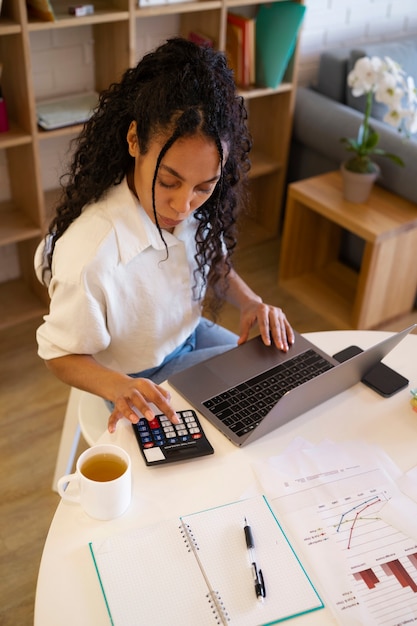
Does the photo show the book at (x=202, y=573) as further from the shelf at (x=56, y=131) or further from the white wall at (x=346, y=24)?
the white wall at (x=346, y=24)

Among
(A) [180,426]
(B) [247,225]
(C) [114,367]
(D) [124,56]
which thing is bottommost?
(B) [247,225]

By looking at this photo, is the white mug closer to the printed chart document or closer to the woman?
the woman

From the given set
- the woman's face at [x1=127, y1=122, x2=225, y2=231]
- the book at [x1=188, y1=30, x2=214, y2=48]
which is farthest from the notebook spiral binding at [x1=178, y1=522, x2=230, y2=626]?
the book at [x1=188, y1=30, x2=214, y2=48]

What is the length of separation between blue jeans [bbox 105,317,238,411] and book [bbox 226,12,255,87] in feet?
4.71

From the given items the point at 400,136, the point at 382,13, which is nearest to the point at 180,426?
A: the point at 400,136

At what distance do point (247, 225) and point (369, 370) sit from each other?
80.1 inches

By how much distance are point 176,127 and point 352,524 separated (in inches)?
27.5

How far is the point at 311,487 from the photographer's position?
1091 millimetres

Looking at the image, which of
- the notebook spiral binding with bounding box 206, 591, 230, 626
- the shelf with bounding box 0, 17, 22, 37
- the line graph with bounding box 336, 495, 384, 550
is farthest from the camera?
the shelf with bounding box 0, 17, 22, 37

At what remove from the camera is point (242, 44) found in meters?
2.69

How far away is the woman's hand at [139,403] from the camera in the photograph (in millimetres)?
1140

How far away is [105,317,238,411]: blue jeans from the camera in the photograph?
60.6 inches

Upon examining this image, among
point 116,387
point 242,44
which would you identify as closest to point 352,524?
point 116,387

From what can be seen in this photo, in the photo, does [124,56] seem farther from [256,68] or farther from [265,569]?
[265,569]
